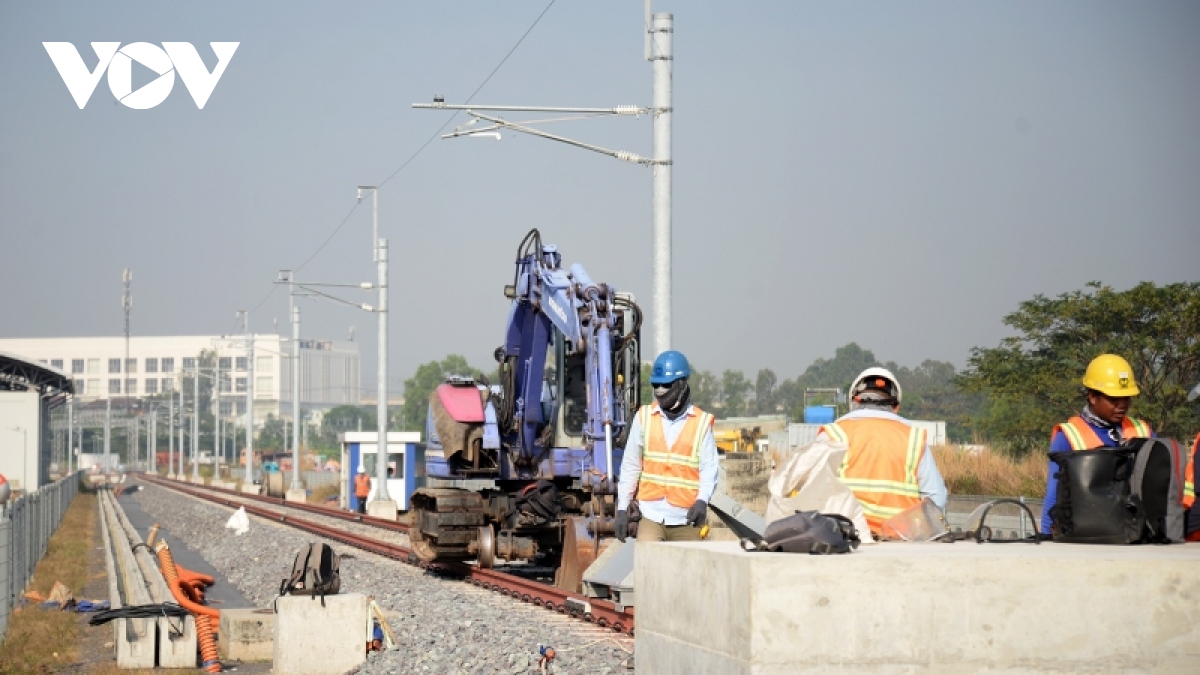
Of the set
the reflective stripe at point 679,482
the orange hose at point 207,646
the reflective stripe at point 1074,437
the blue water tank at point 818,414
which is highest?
the blue water tank at point 818,414

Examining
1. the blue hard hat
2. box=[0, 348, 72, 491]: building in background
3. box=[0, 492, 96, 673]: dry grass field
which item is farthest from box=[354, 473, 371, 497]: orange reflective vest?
the blue hard hat

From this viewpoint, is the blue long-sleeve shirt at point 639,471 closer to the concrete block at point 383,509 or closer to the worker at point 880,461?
the worker at point 880,461

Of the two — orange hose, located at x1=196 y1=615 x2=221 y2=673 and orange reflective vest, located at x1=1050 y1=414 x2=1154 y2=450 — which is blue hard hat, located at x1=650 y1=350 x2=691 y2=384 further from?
orange hose, located at x1=196 y1=615 x2=221 y2=673

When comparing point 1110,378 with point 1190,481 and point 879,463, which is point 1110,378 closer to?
point 1190,481

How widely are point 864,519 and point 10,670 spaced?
9.48 m

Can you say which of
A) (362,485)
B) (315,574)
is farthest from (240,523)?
(315,574)

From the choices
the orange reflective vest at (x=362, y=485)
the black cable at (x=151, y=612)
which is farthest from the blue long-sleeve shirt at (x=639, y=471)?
the orange reflective vest at (x=362, y=485)

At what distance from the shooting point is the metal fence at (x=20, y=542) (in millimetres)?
16094

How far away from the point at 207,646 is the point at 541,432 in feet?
20.6

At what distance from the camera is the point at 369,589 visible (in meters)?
19.7

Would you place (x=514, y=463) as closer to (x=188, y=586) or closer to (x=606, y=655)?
(x=188, y=586)

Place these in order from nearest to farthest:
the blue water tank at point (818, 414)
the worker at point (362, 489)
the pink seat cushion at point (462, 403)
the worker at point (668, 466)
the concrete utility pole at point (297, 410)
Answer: the worker at point (668, 466)
the blue water tank at point (818, 414)
the pink seat cushion at point (462, 403)
the worker at point (362, 489)
the concrete utility pole at point (297, 410)

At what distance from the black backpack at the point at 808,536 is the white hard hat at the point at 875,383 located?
4.17 ft

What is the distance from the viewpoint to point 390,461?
48.6 m
